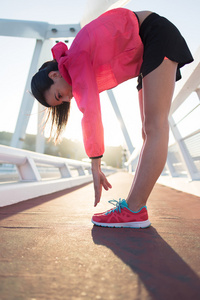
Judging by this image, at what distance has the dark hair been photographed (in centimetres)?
137

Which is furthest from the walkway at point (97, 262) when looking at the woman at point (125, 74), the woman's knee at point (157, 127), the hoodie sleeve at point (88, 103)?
the woman's knee at point (157, 127)

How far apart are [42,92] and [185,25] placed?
13.6ft

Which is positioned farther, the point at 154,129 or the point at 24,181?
the point at 24,181

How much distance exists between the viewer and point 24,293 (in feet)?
1.79

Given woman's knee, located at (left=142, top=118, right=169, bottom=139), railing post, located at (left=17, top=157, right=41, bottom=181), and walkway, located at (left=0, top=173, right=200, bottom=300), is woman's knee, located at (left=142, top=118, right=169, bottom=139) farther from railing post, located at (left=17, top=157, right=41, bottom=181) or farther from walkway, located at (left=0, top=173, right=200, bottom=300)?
railing post, located at (left=17, top=157, right=41, bottom=181)

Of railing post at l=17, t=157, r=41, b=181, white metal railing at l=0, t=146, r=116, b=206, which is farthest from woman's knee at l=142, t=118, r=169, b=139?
railing post at l=17, t=157, r=41, b=181

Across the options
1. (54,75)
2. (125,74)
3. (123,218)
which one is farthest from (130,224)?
(54,75)

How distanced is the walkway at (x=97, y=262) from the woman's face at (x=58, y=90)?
788mm

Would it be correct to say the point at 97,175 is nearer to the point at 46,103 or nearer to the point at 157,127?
the point at 157,127

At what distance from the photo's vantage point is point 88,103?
109 centimetres

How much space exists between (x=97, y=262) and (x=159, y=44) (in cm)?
111

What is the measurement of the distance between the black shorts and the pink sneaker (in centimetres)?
79

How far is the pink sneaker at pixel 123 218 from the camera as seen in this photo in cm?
127

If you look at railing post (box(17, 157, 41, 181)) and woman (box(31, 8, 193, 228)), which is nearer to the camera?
woman (box(31, 8, 193, 228))
